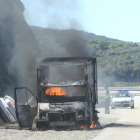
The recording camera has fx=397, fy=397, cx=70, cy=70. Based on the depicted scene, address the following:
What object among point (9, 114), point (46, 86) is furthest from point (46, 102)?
point (9, 114)

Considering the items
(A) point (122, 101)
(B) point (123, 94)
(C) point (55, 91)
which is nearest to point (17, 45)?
(B) point (123, 94)

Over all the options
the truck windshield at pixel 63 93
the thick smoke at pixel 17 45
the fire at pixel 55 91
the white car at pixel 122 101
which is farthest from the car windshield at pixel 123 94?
the fire at pixel 55 91

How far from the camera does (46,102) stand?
49.6ft

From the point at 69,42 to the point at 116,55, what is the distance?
117963 millimetres

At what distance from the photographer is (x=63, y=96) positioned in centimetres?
1540

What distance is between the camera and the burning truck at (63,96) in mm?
14664

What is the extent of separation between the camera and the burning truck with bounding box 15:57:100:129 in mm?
14664

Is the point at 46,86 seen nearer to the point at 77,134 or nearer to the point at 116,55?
the point at 77,134

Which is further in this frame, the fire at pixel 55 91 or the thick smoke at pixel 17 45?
the thick smoke at pixel 17 45

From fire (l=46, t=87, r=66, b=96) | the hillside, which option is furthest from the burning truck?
the hillside

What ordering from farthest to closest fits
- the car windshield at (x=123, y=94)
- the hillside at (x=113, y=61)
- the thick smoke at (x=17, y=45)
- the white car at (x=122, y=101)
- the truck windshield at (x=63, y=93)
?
the hillside at (x=113, y=61)
the car windshield at (x=123, y=94)
the thick smoke at (x=17, y=45)
the white car at (x=122, y=101)
the truck windshield at (x=63, y=93)

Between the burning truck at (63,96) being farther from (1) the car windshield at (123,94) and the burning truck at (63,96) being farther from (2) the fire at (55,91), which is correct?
(1) the car windshield at (123,94)

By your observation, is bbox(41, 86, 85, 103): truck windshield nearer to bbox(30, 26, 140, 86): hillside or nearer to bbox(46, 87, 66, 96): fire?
bbox(46, 87, 66, 96): fire

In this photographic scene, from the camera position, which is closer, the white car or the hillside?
Answer: the white car
